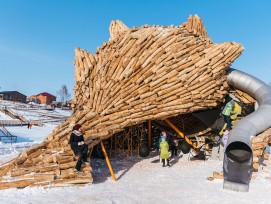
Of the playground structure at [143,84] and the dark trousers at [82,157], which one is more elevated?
the playground structure at [143,84]

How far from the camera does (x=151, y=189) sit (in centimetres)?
998

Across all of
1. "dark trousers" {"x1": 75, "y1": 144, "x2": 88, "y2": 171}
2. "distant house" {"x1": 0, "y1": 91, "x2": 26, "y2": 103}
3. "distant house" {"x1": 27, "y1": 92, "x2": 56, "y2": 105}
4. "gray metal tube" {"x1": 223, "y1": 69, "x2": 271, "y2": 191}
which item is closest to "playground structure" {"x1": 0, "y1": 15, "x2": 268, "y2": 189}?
"gray metal tube" {"x1": 223, "y1": 69, "x2": 271, "y2": 191}

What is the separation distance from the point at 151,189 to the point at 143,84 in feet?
16.9

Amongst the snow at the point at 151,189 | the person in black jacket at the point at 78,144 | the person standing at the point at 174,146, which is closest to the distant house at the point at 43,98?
the snow at the point at 151,189

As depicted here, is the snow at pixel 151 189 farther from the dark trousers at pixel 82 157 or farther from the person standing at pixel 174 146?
the person standing at pixel 174 146

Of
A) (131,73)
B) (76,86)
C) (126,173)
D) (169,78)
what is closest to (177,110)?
(169,78)

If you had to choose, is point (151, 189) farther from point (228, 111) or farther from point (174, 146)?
point (228, 111)

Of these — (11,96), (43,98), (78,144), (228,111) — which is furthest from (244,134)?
(43,98)

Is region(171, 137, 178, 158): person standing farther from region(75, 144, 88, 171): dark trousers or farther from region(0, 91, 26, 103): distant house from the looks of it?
region(0, 91, 26, 103): distant house

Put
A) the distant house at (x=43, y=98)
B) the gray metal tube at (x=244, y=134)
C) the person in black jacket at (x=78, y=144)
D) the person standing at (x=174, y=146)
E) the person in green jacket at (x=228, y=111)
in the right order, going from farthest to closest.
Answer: the distant house at (x=43, y=98), the person standing at (x=174, y=146), the person in green jacket at (x=228, y=111), the person in black jacket at (x=78, y=144), the gray metal tube at (x=244, y=134)

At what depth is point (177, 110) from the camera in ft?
43.5

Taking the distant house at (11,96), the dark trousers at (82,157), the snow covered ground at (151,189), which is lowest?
the snow covered ground at (151,189)

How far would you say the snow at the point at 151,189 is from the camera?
331 inches

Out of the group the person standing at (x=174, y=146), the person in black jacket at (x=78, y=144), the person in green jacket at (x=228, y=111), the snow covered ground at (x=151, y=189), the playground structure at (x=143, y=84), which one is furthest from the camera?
the person standing at (x=174, y=146)
